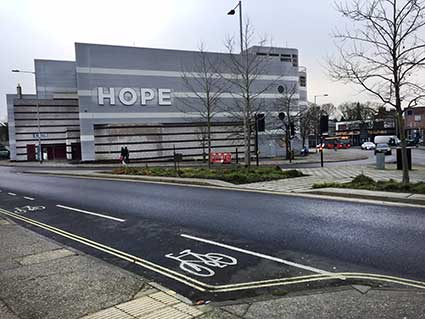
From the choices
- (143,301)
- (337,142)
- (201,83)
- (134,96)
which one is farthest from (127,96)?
(337,142)

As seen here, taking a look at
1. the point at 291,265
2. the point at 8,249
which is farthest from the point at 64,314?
the point at 8,249

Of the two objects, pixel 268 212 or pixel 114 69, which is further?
pixel 114 69

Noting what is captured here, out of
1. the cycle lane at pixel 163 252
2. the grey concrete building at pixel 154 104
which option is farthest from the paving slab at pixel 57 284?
the grey concrete building at pixel 154 104

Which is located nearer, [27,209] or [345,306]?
[345,306]

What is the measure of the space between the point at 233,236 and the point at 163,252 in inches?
60.6

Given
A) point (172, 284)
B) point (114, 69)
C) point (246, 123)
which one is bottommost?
point (172, 284)

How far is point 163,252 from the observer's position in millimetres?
6828

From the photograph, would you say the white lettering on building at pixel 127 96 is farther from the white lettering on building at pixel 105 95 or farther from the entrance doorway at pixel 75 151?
the entrance doorway at pixel 75 151

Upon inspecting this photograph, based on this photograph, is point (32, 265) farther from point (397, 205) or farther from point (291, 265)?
point (397, 205)

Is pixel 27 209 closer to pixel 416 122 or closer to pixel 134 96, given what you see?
pixel 134 96

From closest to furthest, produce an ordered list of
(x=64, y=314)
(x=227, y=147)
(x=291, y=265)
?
(x=64, y=314), (x=291, y=265), (x=227, y=147)

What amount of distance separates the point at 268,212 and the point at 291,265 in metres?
4.20

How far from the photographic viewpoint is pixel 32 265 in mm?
6211

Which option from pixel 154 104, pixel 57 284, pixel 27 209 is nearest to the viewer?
pixel 57 284
